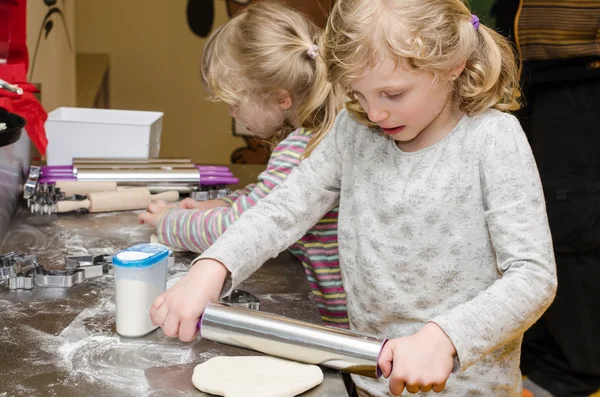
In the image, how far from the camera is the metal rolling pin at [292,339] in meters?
0.81

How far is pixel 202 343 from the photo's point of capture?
0.96 m

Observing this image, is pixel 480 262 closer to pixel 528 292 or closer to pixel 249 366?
pixel 528 292

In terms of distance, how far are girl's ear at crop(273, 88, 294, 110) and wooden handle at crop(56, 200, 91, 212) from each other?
1.54 ft

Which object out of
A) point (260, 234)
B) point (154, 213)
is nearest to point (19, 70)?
point (154, 213)

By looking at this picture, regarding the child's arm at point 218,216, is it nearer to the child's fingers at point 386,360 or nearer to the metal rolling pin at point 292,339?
the metal rolling pin at point 292,339

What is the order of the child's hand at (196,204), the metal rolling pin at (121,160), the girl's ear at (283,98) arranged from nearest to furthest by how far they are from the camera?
the girl's ear at (283,98) < the child's hand at (196,204) < the metal rolling pin at (121,160)

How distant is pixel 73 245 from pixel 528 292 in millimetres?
834

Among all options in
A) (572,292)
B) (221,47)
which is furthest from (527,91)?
(221,47)

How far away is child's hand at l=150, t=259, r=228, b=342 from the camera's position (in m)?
0.89

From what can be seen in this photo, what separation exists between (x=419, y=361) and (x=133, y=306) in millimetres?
373

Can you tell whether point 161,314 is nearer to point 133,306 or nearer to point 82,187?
point 133,306

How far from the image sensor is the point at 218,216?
1.35 m

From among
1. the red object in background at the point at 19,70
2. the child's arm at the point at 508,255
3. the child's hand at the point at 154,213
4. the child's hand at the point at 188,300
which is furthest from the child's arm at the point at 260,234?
the red object in background at the point at 19,70

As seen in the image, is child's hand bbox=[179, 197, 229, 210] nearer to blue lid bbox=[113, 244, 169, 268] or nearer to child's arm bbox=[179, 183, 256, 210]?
child's arm bbox=[179, 183, 256, 210]
